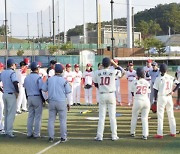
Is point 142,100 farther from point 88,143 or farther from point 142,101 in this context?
point 88,143

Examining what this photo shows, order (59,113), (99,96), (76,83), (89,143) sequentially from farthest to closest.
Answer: (76,83)
(99,96)
(59,113)
(89,143)

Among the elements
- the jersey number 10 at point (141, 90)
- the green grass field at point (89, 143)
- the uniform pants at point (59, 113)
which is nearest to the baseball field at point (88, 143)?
the green grass field at point (89, 143)

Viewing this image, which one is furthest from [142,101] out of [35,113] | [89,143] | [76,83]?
[76,83]

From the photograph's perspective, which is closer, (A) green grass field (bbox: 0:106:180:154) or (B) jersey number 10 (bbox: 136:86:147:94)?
(A) green grass field (bbox: 0:106:180:154)

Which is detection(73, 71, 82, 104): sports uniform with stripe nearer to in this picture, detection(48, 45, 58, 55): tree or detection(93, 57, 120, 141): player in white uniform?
detection(93, 57, 120, 141): player in white uniform

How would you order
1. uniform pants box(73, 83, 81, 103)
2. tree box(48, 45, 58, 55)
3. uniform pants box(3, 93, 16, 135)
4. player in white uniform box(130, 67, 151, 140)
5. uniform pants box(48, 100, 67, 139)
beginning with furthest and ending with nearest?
tree box(48, 45, 58, 55), uniform pants box(73, 83, 81, 103), uniform pants box(3, 93, 16, 135), player in white uniform box(130, 67, 151, 140), uniform pants box(48, 100, 67, 139)

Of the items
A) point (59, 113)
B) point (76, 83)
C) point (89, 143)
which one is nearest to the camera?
point (89, 143)

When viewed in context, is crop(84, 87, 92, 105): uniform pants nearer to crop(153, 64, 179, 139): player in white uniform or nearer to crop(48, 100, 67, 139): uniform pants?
crop(153, 64, 179, 139): player in white uniform

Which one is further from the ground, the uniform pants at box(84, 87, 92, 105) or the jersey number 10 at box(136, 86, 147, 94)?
the jersey number 10 at box(136, 86, 147, 94)

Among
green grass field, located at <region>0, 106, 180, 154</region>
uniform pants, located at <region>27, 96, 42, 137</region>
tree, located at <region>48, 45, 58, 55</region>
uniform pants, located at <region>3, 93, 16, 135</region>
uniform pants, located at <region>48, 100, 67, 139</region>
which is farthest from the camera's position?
tree, located at <region>48, 45, 58, 55</region>

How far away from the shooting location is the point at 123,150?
29.0 ft

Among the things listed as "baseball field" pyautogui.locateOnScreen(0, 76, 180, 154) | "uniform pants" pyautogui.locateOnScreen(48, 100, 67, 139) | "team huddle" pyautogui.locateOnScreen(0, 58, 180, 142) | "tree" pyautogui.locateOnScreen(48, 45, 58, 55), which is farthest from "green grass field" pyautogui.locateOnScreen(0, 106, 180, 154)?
"tree" pyautogui.locateOnScreen(48, 45, 58, 55)

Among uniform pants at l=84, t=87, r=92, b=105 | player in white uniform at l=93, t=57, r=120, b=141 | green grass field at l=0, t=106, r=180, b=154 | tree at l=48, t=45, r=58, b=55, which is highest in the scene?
tree at l=48, t=45, r=58, b=55

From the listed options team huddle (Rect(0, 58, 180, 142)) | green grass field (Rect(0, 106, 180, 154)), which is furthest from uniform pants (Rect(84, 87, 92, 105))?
team huddle (Rect(0, 58, 180, 142))
